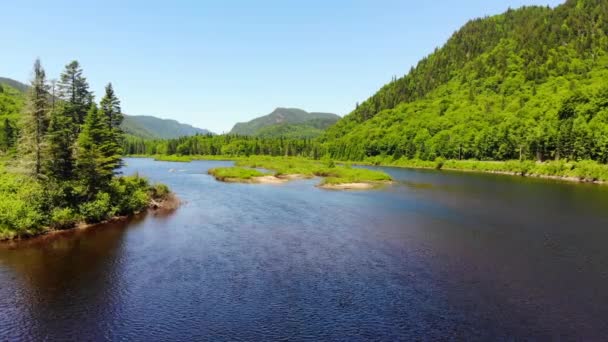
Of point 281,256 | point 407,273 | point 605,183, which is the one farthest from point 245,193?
point 605,183

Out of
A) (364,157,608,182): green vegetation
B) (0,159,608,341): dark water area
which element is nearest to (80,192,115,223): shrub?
(0,159,608,341): dark water area

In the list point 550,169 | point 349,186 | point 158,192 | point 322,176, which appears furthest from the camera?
point 550,169

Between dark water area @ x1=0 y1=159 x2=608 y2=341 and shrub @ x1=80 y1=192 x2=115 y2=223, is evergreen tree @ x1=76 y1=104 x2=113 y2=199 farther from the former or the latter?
dark water area @ x1=0 y1=159 x2=608 y2=341

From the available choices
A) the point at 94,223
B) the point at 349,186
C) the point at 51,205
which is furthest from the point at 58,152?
the point at 349,186

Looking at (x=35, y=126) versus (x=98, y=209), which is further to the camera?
(x=98, y=209)

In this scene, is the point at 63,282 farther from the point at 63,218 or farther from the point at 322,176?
the point at 322,176
